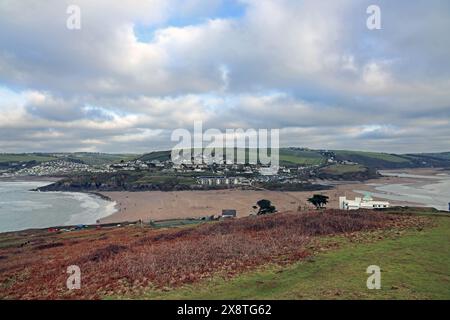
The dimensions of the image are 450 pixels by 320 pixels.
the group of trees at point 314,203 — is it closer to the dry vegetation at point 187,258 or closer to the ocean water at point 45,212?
the dry vegetation at point 187,258

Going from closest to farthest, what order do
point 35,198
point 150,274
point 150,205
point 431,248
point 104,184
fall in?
point 150,274, point 431,248, point 150,205, point 35,198, point 104,184

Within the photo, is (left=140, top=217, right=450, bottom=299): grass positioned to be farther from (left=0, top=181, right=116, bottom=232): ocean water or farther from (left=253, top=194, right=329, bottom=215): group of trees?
(left=0, top=181, right=116, bottom=232): ocean water

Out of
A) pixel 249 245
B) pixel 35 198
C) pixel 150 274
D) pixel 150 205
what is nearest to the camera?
pixel 150 274

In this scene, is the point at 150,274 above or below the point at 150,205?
above

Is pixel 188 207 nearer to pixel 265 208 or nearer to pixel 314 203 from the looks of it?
pixel 265 208

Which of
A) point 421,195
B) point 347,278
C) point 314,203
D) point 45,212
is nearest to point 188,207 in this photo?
point 45,212
